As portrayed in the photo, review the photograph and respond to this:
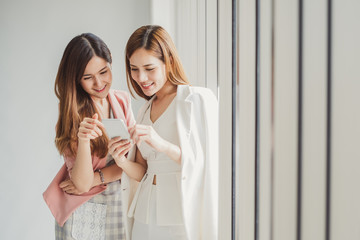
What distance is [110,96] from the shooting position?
1.58m

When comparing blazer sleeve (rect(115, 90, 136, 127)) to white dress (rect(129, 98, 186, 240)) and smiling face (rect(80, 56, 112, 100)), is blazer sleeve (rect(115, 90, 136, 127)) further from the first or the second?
white dress (rect(129, 98, 186, 240))

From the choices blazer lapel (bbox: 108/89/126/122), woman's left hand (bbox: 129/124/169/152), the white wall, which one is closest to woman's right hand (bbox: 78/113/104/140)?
woman's left hand (bbox: 129/124/169/152)

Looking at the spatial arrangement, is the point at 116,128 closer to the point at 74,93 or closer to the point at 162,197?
the point at 162,197

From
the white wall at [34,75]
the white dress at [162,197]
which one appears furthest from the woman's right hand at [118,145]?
the white wall at [34,75]

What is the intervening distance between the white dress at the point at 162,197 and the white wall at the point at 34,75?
174cm

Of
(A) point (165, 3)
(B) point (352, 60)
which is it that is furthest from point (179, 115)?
(A) point (165, 3)

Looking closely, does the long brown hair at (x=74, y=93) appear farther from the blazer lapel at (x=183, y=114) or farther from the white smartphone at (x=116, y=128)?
the blazer lapel at (x=183, y=114)

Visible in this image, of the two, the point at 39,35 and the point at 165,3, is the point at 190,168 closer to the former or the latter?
the point at 165,3

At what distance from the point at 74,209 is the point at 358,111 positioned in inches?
54.6

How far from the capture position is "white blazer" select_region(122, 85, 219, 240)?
109 centimetres

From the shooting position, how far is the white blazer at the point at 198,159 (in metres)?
1.09

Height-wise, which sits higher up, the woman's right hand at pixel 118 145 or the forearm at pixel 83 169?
the woman's right hand at pixel 118 145

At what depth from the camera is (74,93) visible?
1430mm

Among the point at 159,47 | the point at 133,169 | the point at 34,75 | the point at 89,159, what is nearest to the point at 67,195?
the point at 89,159
